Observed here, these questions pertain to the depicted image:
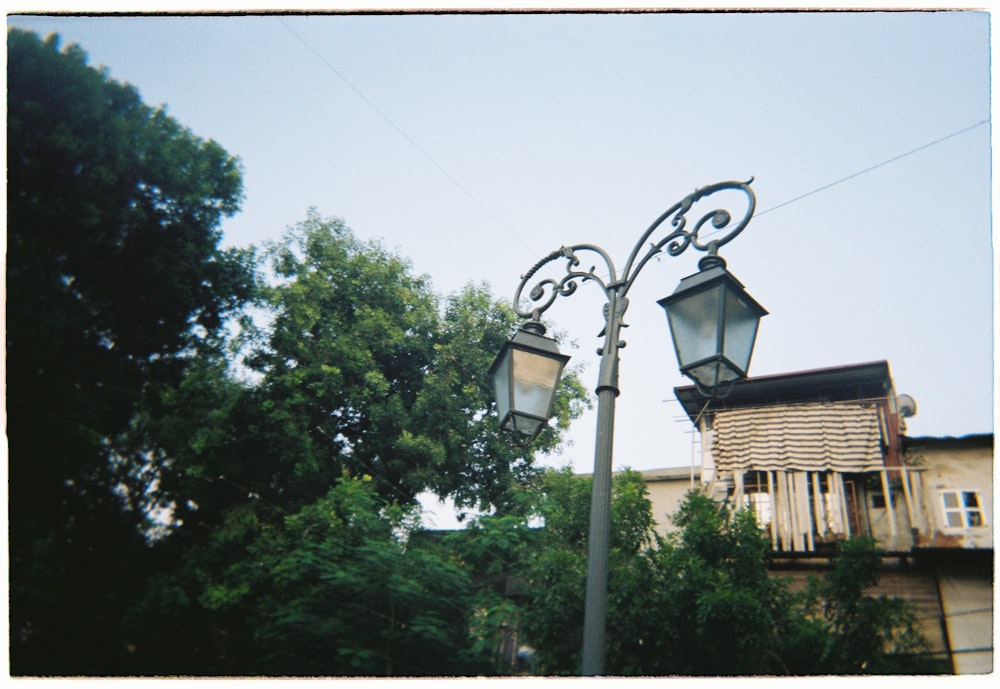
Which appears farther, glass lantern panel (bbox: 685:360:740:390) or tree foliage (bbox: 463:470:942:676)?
tree foliage (bbox: 463:470:942:676)

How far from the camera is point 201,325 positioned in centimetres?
1059

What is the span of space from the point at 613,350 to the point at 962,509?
10.5 m

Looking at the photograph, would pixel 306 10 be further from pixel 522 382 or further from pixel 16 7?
pixel 522 382

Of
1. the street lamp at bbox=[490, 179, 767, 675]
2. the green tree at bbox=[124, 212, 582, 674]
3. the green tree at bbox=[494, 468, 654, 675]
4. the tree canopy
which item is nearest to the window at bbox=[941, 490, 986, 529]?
the tree canopy

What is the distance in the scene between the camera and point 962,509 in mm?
10594

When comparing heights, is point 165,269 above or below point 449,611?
above

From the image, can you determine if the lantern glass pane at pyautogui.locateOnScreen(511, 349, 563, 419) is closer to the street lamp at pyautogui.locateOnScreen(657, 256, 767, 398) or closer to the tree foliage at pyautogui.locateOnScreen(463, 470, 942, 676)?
the street lamp at pyautogui.locateOnScreen(657, 256, 767, 398)

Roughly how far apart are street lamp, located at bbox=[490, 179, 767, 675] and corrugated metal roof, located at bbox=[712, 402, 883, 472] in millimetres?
9872

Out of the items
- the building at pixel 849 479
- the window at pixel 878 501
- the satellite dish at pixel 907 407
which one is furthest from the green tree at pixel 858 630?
the satellite dish at pixel 907 407

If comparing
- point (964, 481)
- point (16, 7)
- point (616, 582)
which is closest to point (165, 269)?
point (16, 7)

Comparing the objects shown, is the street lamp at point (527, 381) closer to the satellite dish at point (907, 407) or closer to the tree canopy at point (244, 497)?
the tree canopy at point (244, 497)

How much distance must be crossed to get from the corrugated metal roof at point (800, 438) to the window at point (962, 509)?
1.09 metres

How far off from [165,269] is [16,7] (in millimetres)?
5954

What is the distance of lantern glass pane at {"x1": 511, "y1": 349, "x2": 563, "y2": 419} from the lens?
126 inches
